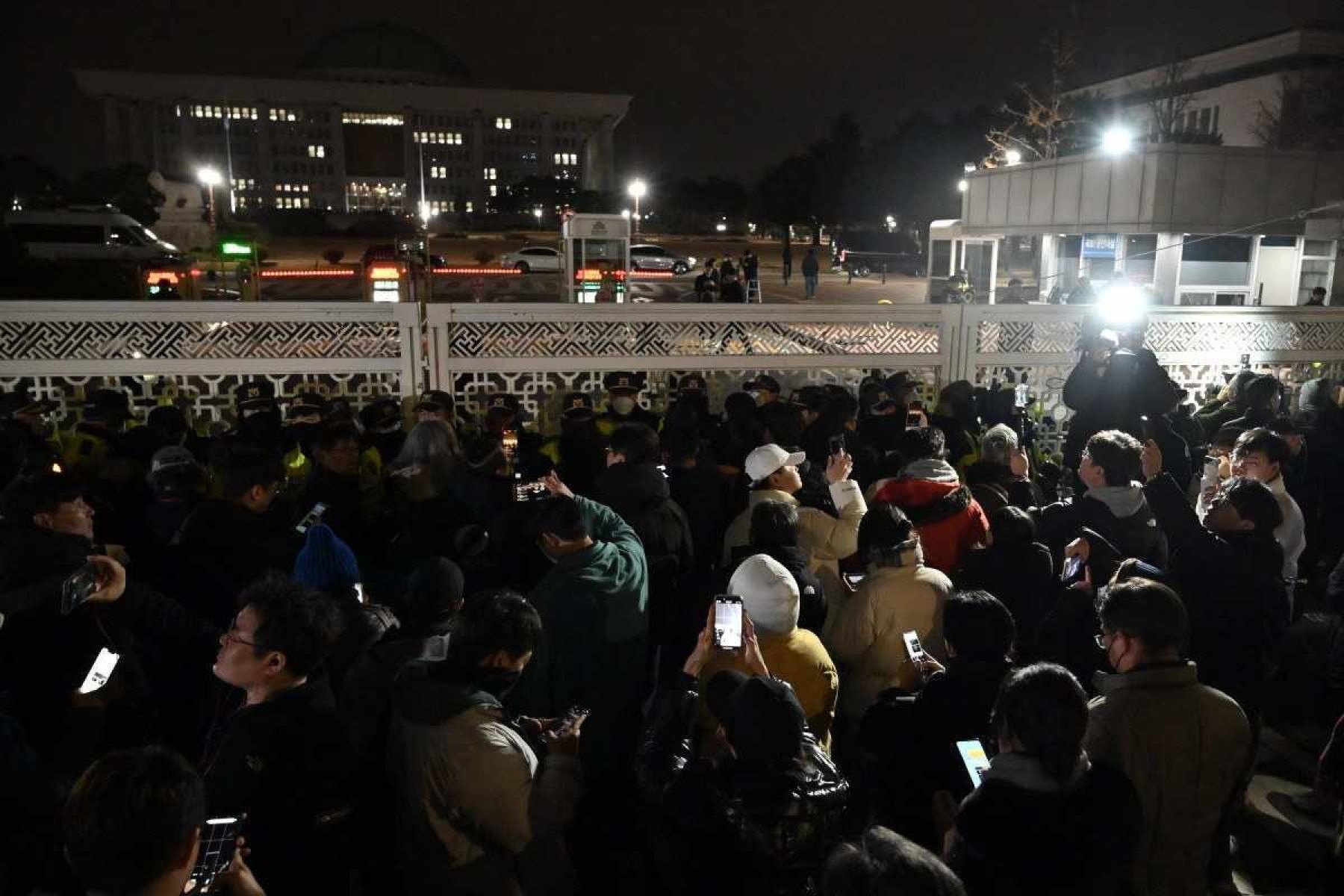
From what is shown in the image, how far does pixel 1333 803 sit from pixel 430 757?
4.07 m

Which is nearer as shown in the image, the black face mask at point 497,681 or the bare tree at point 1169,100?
the black face mask at point 497,681

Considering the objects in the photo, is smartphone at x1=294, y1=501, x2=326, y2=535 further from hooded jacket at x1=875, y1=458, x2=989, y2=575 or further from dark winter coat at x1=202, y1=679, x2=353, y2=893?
hooded jacket at x1=875, y1=458, x2=989, y2=575

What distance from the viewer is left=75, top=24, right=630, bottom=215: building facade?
249 ft

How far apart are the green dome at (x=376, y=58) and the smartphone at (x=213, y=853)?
93.2 m

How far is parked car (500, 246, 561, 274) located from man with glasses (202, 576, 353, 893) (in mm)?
35626

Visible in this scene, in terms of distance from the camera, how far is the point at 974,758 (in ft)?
8.39

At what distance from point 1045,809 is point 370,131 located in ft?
296

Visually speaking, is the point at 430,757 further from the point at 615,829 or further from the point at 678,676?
the point at 615,829

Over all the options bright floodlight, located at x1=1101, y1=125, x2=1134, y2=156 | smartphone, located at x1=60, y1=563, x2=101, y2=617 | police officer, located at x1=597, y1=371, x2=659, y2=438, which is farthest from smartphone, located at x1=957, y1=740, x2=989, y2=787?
bright floodlight, located at x1=1101, y1=125, x2=1134, y2=156

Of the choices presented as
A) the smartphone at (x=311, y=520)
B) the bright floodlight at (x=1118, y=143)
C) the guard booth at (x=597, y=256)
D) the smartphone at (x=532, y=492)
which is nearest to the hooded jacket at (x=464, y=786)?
the smartphone at (x=532, y=492)

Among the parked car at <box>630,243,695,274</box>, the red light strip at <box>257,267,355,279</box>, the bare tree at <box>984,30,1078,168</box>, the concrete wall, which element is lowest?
the red light strip at <box>257,267,355,279</box>

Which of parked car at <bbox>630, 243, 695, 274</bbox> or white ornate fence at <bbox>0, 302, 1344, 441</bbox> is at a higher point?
parked car at <bbox>630, 243, 695, 274</bbox>

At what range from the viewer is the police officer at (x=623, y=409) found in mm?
7099

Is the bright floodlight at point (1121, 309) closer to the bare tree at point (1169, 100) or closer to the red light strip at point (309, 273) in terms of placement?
A: the red light strip at point (309, 273)
